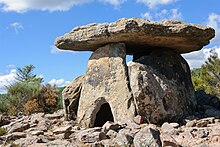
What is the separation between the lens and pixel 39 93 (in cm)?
2023

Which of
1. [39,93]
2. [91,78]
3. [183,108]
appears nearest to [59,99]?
[39,93]

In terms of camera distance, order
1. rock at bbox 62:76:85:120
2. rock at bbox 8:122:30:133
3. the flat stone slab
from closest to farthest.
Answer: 1. rock at bbox 8:122:30:133
2. the flat stone slab
3. rock at bbox 62:76:85:120

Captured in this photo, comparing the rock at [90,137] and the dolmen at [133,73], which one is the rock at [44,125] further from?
the rock at [90,137]

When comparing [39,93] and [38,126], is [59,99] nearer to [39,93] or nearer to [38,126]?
[39,93]

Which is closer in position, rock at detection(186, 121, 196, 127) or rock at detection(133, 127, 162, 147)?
rock at detection(133, 127, 162, 147)

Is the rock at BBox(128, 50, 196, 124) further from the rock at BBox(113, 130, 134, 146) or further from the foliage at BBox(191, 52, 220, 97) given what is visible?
the foliage at BBox(191, 52, 220, 97)

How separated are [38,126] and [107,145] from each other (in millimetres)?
3998

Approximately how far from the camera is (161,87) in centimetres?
1148

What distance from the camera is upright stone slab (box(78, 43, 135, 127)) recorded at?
11.5m

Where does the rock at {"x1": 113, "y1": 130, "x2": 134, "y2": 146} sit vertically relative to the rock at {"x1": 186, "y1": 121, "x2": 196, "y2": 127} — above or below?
below

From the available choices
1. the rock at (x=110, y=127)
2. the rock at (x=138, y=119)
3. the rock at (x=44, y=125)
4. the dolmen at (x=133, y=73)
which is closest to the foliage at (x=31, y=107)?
the dolmen at (x=133, y=73)

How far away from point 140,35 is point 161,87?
164 centimetres

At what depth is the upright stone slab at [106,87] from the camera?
11.5 m

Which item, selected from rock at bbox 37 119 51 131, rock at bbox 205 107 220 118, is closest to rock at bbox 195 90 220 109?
rock at bbox 205 107 220 118
